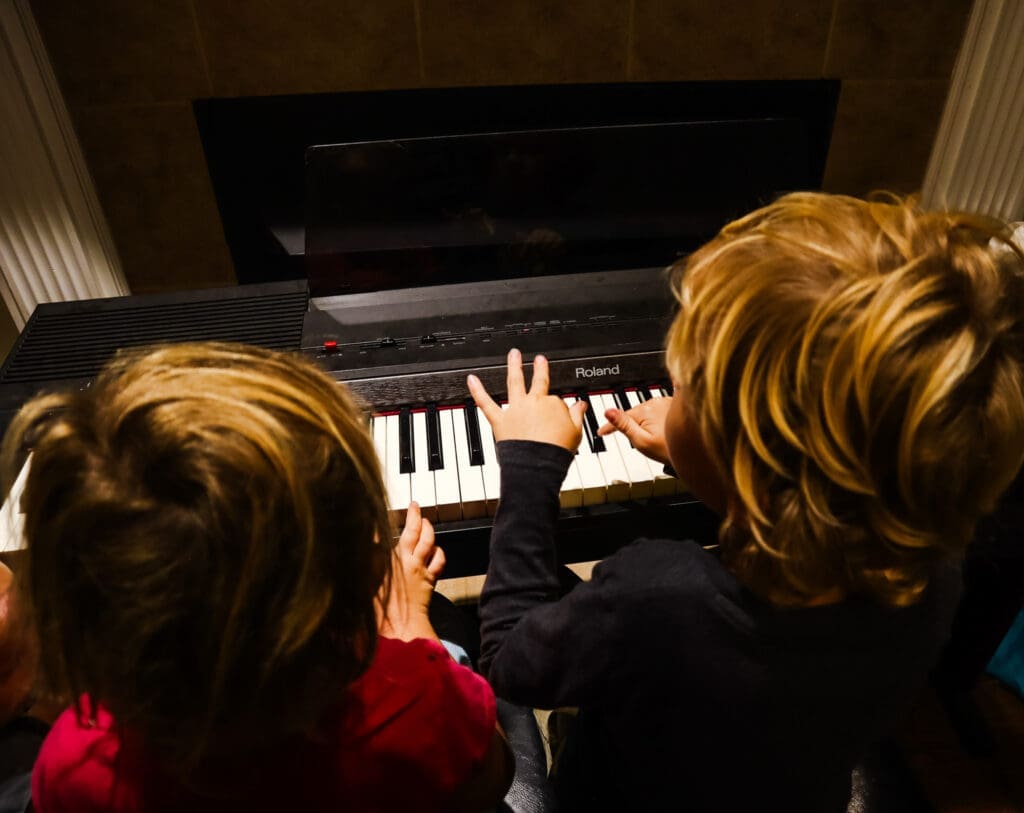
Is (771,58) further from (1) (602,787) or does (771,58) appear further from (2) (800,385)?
(1) (602,787)

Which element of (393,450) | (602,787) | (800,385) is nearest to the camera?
(800,385)

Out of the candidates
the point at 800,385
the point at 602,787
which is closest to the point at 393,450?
the point at 602,787

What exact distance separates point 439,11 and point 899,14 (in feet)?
3.20

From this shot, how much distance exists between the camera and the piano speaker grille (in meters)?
1.17

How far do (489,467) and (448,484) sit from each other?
69 millimetres

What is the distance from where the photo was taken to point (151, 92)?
57.0 inches

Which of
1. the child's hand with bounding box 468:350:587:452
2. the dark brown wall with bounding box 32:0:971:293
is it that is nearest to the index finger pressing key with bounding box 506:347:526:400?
the child's hand with bounding box 468:350:587:452

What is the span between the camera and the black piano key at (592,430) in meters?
1.10

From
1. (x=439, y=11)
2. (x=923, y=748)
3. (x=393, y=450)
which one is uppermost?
(x=439, y=11)

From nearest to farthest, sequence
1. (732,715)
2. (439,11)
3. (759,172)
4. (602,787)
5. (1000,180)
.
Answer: (732,715) → (602,787) → (759,172) → (439,11) → (1000,180)

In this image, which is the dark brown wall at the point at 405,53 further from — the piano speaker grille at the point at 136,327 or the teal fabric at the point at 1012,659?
the teal fabric at the point at 1012,659

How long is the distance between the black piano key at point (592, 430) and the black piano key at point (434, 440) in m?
0.23

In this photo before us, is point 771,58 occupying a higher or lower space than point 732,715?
higher

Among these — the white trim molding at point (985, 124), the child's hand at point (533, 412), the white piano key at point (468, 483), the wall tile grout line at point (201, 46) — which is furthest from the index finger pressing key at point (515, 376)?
the white trim molding at point (985, 124)
